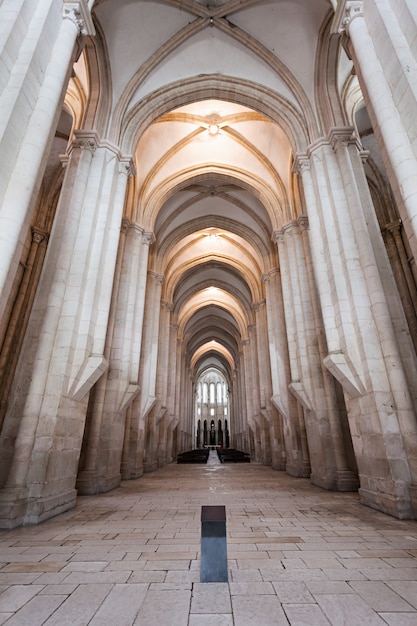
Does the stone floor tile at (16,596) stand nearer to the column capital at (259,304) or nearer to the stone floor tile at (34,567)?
the stone floor tile at (34,567)

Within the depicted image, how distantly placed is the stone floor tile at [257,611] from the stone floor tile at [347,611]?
1.10 ft

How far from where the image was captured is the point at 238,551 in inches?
149

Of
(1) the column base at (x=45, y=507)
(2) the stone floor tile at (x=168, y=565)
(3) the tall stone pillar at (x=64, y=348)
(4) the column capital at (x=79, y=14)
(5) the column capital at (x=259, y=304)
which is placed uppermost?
(5) the column capital at (x=259, y=304)

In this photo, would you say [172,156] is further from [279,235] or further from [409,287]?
[409,287]

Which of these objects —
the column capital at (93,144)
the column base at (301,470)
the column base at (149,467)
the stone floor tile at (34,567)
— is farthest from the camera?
the column base at (149,467)

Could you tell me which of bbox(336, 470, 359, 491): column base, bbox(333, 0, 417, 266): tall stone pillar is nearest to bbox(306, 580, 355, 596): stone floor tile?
bbox(333, 0, 417, 266): tall stone pillar

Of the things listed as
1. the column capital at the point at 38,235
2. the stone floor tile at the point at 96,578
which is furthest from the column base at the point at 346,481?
the column capital at the point at 38,235

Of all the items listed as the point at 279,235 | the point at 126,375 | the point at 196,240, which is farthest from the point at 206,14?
the point at 196,240

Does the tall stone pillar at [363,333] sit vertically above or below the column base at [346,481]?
above

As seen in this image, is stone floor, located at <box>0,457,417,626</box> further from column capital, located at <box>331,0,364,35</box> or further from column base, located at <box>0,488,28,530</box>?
column capital, located at <box>331,0,364,35</box>

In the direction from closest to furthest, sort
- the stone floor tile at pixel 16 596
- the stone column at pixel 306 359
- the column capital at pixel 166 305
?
the stone floor tile at pixel 16 596 → the stone column at pixel 306 359 → the column capital at pixel 166 305

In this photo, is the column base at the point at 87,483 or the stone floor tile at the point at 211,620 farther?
the column base at the point at 87,483

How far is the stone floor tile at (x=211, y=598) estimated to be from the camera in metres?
2.48

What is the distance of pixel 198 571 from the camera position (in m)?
3.21
